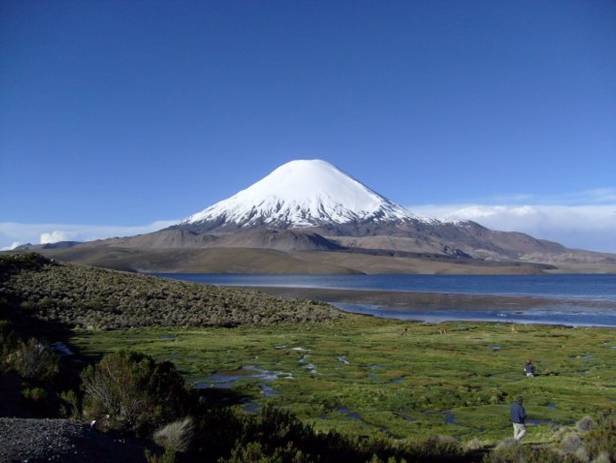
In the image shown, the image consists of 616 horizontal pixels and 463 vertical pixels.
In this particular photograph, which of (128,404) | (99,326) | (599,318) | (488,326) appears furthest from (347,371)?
(599,318)

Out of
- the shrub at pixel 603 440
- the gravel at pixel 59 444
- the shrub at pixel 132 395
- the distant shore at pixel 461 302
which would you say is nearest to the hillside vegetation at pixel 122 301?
the distant shore at pixel 461 302

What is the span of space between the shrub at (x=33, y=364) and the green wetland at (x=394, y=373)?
16.3 ft

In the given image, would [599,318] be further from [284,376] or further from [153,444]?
[153,444]

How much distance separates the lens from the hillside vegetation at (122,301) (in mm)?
48188

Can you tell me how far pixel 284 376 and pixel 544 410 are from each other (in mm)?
12180

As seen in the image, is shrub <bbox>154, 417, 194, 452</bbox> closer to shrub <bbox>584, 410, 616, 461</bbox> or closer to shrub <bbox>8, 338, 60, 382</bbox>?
shrub <bbox>8, 338, 60, 382</bbox>

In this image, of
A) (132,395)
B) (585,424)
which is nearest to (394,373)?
(585,424)

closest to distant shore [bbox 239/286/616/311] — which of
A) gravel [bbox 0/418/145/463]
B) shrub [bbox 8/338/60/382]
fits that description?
shrub [bbox 8/338/60/382]

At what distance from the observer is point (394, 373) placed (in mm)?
29641

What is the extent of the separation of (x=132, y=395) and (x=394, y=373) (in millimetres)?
21137

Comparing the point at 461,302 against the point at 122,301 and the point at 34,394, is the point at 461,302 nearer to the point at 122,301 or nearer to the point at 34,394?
the point at 122,301

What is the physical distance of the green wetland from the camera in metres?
20.2

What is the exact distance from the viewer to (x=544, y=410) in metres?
21.7

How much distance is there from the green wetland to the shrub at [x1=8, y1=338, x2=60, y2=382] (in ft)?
16.3
